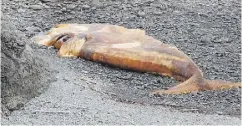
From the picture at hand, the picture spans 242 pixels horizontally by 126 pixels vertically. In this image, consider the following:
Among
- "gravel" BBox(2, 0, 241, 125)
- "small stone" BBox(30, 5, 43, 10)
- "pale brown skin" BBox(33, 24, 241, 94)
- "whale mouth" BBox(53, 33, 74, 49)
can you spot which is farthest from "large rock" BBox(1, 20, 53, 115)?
"small stone" BBox(30, 5, 43, 10)

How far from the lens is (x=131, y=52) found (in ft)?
17.9

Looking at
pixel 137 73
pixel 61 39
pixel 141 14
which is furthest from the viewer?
pixel 141 14

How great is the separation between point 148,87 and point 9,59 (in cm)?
137

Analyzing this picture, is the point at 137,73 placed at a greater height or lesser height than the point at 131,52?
lesser

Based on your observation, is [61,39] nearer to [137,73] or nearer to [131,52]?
[131,52]

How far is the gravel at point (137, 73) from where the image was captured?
161 inches

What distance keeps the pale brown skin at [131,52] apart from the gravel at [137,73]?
8 cm

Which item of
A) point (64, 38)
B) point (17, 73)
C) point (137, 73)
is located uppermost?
point (17, 73)

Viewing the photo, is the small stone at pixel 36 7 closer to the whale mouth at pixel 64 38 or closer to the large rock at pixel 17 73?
the whale mouth at pixel 64 38

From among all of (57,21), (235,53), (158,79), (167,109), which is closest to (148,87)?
(158,79)

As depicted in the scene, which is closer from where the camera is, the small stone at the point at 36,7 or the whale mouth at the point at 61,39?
the whale mouth at the point at 61,39

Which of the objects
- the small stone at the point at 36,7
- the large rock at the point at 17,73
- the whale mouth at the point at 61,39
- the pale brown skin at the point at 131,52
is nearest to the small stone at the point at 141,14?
the pale brown skin at the point at 131,52

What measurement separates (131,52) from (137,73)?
20 cm

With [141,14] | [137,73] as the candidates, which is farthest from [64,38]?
[141,14]
